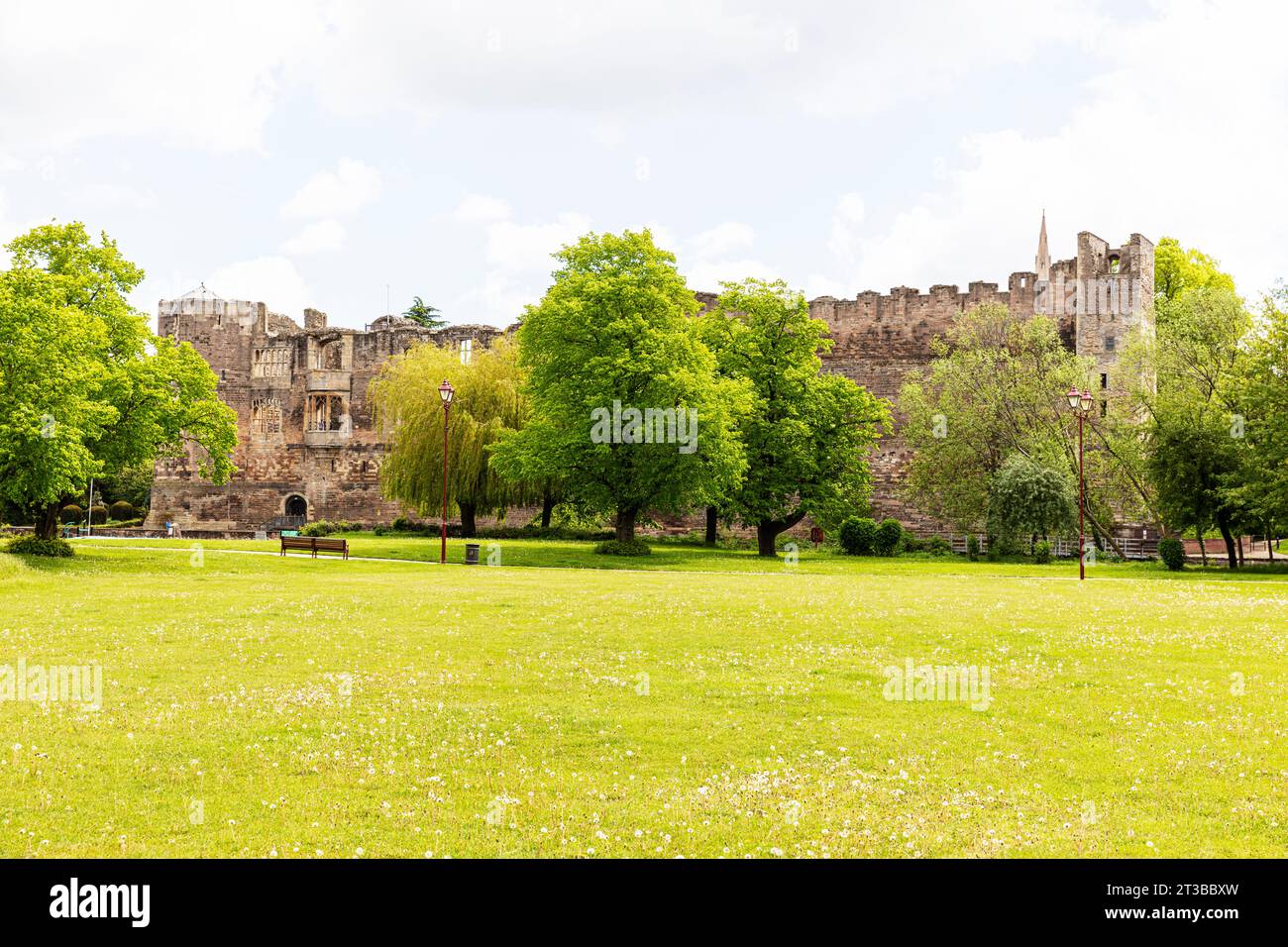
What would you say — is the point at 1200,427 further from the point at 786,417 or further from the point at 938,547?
the point at 786,417

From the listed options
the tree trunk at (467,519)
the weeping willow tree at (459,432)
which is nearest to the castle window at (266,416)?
the weeping willow tree at (459,432)

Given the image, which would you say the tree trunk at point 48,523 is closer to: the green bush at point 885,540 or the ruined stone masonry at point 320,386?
the green bush at point 885,540

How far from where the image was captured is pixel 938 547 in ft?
158

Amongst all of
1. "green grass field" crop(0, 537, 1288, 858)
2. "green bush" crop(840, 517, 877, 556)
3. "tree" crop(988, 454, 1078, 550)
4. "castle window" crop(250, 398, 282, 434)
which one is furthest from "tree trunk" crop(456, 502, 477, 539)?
"green grass field" crop(0, 537, 1288, 858)

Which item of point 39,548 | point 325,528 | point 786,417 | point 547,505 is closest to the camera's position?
point 39,548

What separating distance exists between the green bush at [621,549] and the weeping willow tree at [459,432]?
9.79m

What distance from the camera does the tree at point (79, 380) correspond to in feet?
90.5

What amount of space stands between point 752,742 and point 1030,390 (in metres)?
39.7

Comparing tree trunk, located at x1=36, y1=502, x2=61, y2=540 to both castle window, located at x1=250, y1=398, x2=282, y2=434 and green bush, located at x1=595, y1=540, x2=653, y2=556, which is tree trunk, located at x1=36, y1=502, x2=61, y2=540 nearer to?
green bush, located at x1=595, y1=540, x2=653, y2=556

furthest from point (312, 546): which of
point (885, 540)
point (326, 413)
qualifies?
point (326, 413)

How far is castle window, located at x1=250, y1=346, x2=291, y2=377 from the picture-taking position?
67.1m

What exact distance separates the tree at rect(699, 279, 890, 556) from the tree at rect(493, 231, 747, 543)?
3.52 m

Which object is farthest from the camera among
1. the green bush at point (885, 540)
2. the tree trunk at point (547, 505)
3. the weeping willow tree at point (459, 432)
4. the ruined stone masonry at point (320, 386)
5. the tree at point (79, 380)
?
the ruined stone masonry at point (320, 386)

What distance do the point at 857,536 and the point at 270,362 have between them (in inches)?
1556
